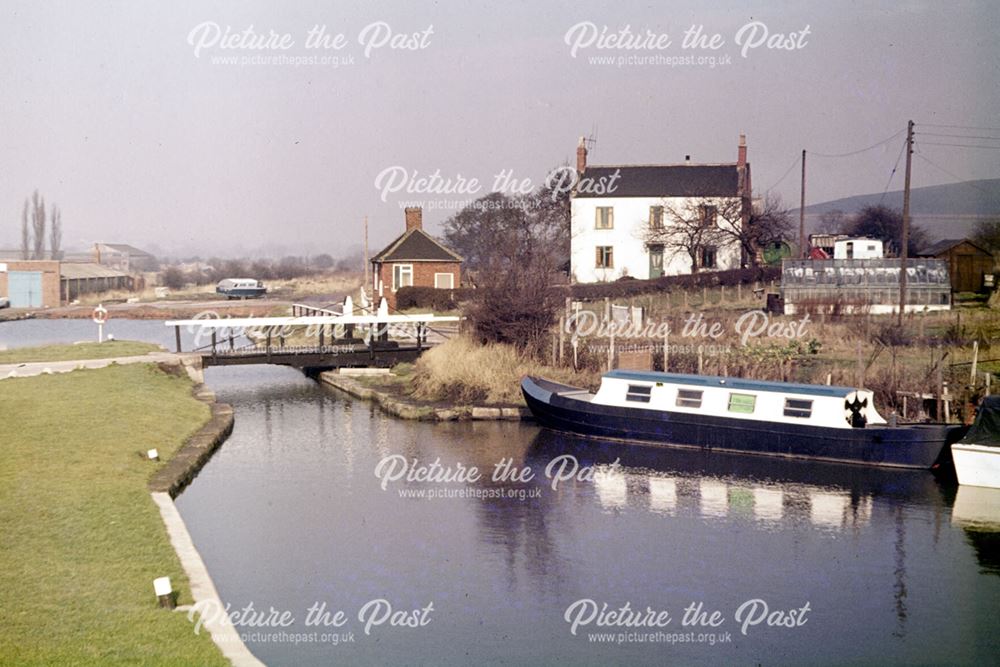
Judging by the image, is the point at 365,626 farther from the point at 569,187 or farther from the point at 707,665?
the point at 569,187

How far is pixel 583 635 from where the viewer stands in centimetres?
1551

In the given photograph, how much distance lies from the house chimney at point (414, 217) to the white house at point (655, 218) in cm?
948

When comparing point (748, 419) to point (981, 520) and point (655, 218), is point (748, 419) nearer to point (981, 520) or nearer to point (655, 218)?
point (981, 520)

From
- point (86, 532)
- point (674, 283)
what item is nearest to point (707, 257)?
point (674, 283)

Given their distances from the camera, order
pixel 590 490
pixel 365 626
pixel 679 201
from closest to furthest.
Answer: pixel 365 626 < pixel 590 490 < pixel 679 201

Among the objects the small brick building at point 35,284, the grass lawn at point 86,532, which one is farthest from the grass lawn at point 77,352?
the small brick building at point 35,284

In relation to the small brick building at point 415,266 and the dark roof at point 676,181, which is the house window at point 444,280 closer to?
the small brick building at point 415,266

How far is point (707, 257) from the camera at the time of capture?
62750 mm

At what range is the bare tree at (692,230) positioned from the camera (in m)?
61.4

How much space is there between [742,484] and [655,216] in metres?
39.4

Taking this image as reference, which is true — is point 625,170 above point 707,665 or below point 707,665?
above

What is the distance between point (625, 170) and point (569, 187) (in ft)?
16.9

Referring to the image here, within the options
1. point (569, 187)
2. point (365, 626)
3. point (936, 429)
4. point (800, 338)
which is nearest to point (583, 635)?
point (365, 626)

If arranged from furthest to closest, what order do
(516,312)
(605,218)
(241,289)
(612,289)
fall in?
(241,289) → (605,218) → (612,289) → (516,312)
